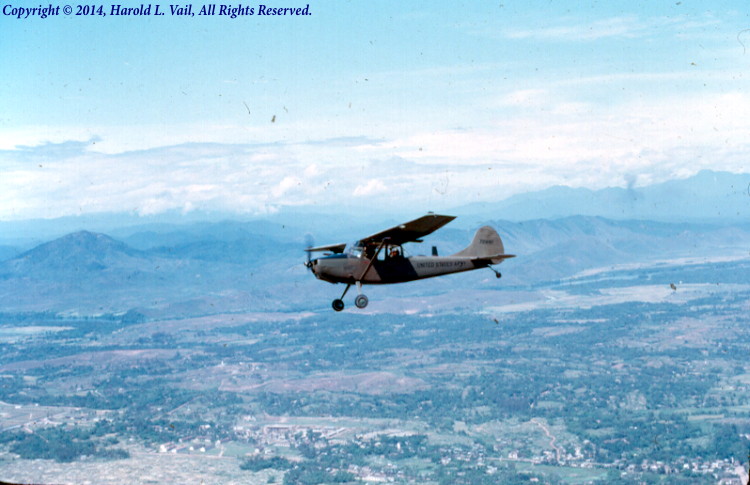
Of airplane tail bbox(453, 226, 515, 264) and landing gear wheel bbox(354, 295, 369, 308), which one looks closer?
landing gear wheel bbox(354, 295, 369, 308)

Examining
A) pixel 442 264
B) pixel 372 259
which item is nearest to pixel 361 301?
pixel 372 259

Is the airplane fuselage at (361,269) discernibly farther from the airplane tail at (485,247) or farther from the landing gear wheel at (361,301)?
the airplane tail at (485,247)

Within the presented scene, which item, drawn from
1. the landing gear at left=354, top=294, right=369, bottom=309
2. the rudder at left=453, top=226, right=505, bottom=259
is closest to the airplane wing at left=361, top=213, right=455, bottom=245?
the landing gear at left=354, top=294, right=369, bottom=309

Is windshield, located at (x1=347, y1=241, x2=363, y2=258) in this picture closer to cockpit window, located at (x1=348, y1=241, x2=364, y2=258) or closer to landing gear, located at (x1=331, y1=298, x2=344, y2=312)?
cockpit window, located at (x1=348, y1=241, x2=364, y2=258)

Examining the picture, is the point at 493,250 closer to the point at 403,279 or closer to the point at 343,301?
the point at 403,279

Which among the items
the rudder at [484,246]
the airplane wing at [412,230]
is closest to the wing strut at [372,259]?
the airplane wing at [412,230]
